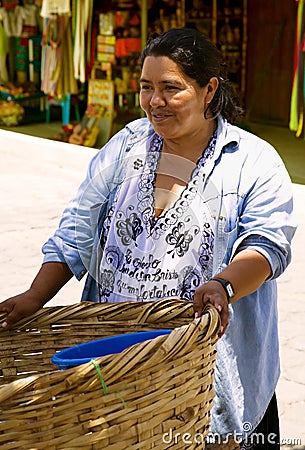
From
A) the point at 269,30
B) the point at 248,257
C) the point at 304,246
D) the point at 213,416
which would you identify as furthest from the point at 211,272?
the point at 269,30

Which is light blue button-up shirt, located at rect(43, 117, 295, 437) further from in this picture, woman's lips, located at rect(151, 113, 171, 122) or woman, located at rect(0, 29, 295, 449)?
woman's lips, located at rect(151, 113, 171, 122)

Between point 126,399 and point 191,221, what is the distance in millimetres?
729

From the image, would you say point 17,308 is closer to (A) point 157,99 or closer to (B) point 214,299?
(B) point 214,299

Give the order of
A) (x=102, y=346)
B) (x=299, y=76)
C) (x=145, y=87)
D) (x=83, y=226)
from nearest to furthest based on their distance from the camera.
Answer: (x=102, y=346) < (x=145, y=87) < (x=83, y=226) < (x=299, y=76)

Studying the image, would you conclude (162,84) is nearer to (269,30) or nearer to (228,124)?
(228,124)

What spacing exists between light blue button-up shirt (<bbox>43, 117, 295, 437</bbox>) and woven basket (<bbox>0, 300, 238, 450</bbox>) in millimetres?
384

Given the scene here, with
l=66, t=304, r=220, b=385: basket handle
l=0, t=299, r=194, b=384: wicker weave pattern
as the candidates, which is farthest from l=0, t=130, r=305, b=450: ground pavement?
l=66, t=304, r=220, b=385: basket handle

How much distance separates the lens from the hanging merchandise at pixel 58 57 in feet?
30.6

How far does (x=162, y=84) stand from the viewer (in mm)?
2107

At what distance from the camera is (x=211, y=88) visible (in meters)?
2.21

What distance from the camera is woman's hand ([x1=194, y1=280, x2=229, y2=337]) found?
1781 millimetres

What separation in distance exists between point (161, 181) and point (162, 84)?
0.84 ft

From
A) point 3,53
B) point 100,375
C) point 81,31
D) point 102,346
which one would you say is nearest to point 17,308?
point 102,346

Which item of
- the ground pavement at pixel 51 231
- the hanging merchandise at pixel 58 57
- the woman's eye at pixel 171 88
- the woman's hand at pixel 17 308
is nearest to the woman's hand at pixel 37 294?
the woman's hand at pixel 17 308
